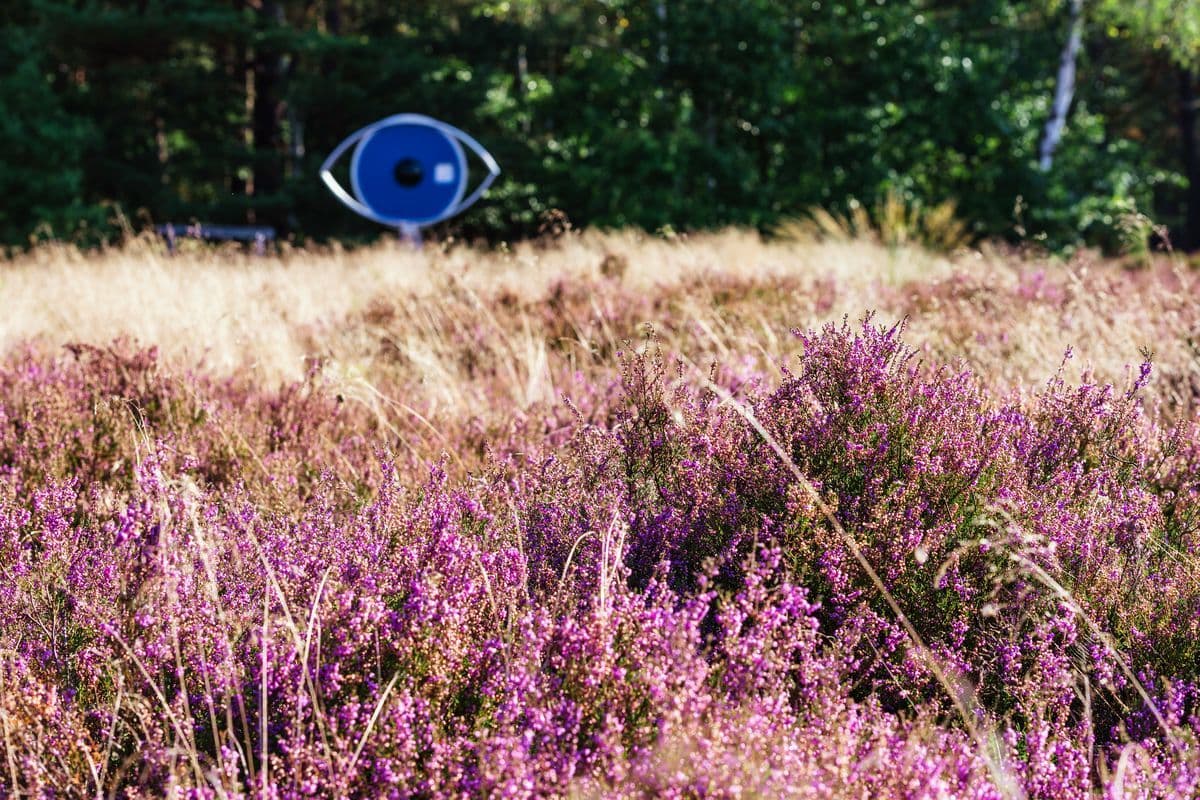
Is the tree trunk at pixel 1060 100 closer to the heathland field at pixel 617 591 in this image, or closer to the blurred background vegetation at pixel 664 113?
the blurred background vegetation at pixel 664 113

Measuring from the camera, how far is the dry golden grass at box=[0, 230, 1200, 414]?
4414 millimetres

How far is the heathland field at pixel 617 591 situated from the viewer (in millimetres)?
1725

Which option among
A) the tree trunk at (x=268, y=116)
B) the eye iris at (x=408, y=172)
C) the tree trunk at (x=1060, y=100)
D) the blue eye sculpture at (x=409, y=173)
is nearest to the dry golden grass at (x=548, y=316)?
the blue eye sculpture at (x=409, y=173)

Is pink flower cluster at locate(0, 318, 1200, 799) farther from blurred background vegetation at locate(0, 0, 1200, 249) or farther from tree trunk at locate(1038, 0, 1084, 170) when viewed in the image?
tree trunk at locate(1038, 0, 1084, 170)

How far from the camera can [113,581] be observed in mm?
2279

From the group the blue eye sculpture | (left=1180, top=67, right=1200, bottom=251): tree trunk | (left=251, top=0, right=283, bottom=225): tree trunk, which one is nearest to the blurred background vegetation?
(left=251, top=0, right=283, bottom=225): tree trunk

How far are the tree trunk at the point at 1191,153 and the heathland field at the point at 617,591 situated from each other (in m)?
23.2

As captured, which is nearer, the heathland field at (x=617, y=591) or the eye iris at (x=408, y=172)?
the heathland field at (x=617, y=591)

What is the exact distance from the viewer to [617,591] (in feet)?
6.56

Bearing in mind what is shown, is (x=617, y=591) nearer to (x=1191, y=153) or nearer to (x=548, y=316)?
(x=548, y=316)

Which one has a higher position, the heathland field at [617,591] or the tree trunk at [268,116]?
the tree trunk at [268,116]

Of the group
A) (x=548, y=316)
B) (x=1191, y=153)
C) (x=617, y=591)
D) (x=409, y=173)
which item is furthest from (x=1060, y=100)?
(x=617, y=591)

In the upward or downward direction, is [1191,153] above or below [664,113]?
below

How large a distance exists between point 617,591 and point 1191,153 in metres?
27.4
